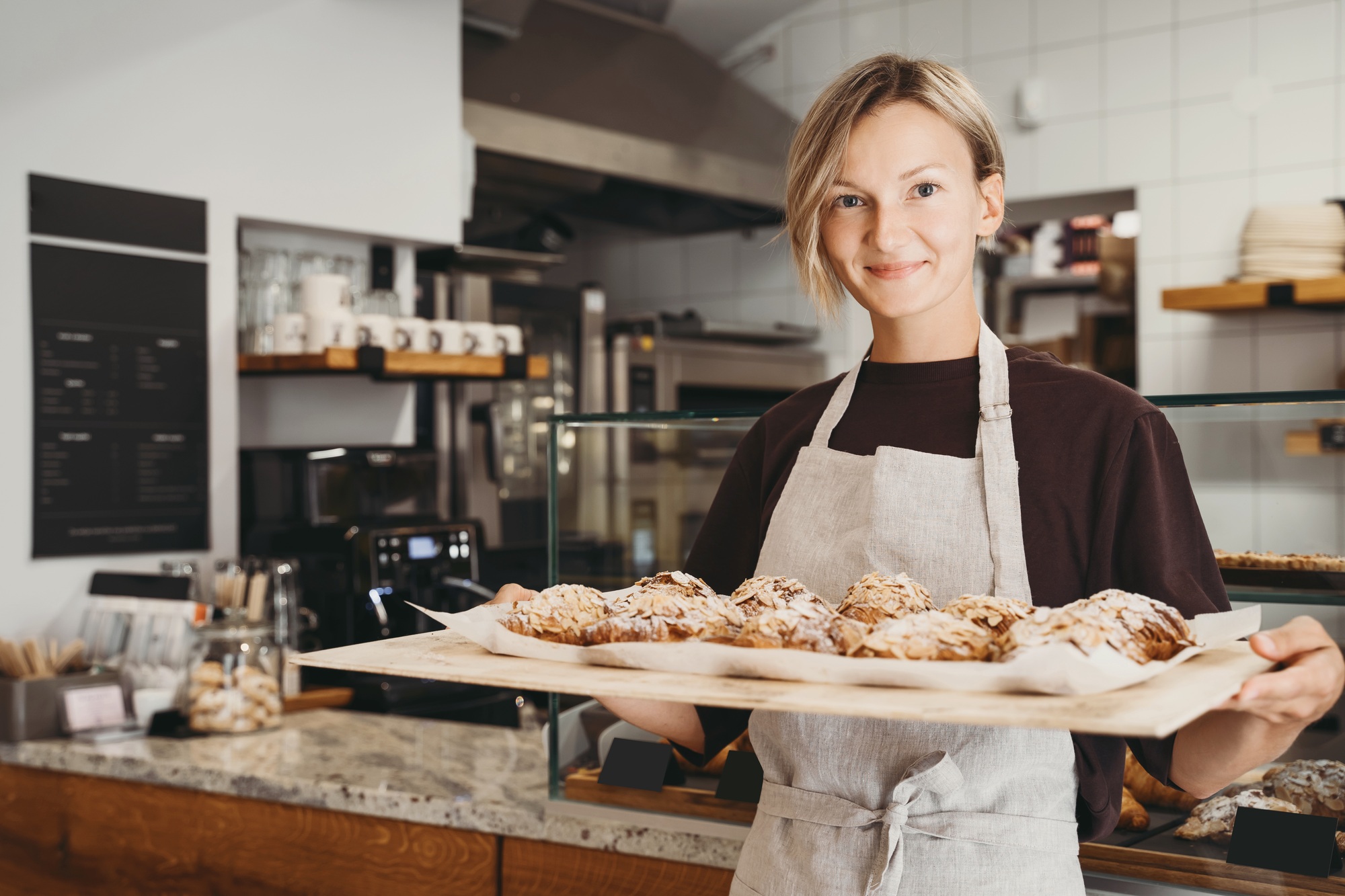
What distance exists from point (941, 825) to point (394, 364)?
203cm

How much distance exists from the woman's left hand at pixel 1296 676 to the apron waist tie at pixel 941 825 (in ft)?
0.77

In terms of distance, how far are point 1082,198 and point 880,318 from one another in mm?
3227

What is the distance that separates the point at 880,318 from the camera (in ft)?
3.43

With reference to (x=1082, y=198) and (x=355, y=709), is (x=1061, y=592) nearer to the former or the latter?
(x=355, y=709)

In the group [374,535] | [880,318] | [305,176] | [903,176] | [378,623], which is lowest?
[378,623]

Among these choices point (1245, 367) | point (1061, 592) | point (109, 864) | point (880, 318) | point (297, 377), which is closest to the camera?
point (1061, 592)

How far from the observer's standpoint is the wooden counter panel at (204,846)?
5.08ft

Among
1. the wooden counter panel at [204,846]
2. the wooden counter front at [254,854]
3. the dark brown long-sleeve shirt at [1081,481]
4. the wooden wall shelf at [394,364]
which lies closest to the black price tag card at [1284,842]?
the dark brown long-sleeve shirt at [1081,481]

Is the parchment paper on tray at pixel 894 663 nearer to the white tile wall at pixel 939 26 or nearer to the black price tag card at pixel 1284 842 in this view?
the black price tag card at pixel 1284 842

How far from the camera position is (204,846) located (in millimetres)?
1798

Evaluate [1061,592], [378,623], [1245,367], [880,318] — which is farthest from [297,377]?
[1245,367]

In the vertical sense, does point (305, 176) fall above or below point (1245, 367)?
above

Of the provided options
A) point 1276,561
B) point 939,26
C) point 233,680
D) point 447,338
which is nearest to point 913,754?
point 1276,561

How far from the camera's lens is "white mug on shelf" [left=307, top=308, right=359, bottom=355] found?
2.63 m
